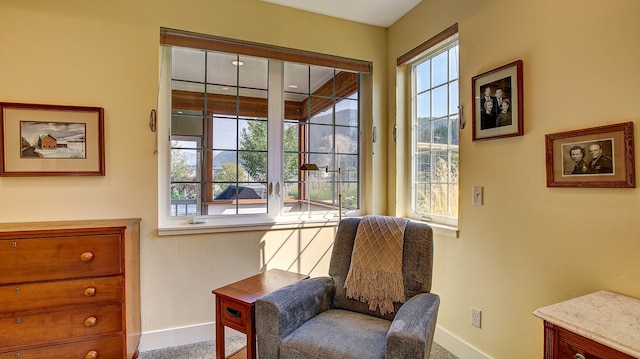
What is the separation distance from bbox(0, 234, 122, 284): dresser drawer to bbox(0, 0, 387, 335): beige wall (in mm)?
376

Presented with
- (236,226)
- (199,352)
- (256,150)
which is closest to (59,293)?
(199,352)

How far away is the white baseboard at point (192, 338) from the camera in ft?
6.93

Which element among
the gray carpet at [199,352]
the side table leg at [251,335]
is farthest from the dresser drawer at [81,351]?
the side table leg at [251,335]

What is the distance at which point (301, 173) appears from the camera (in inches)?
107

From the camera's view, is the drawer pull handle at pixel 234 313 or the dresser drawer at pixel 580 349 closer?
the dresser drawer at pixel 580 349

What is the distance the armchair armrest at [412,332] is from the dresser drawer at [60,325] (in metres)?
1.58

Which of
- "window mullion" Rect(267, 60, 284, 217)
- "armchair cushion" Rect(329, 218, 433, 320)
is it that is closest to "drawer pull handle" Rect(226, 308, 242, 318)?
"armchair cushion" Rect(329, 218, 433, 320)

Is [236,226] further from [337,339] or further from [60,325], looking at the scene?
[337,339]

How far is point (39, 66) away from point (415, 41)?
2616 millimetres

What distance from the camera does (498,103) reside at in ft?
6.02

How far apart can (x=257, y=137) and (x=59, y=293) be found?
1578 millimetres

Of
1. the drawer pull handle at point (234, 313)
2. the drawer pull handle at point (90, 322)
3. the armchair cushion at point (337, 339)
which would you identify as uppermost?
the drawer pull handle at point (234, 313)

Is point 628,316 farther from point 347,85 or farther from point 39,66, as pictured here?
point 39,66

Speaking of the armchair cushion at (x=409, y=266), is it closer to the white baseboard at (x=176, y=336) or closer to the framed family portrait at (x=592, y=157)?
the framed family portrait at (x=592, y=157)
